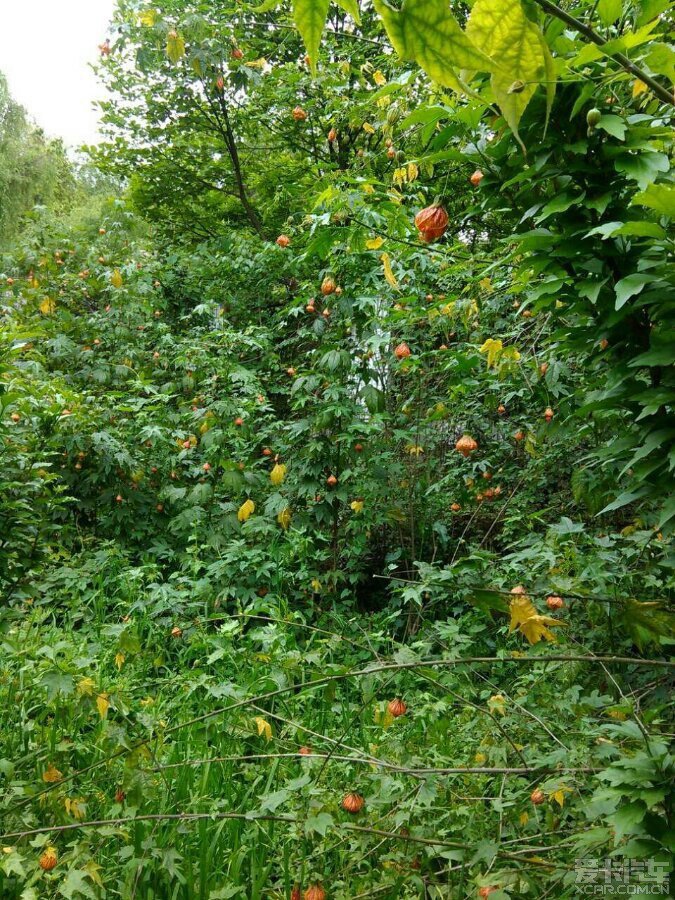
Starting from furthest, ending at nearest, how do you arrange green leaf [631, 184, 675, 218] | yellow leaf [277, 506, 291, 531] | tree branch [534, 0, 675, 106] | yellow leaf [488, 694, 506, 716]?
yellow leaf [277, 506, 291, 531], yellow leaf [488, 694, 506, 716], green leaf [631, 184, 675, 218], tree branch [534, 0, 675, 106]

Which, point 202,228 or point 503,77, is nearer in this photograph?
point 503,77

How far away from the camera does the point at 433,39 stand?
33 cm

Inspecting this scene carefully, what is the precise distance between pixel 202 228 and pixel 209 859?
21.5 feet

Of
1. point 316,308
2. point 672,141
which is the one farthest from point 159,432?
point 672,141

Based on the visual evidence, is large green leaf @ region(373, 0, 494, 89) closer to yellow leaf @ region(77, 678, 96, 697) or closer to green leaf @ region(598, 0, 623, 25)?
green leaf @ region(598, 0, 623, 25)

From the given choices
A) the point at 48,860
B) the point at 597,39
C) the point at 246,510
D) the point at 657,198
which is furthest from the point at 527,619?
the point at 246,510

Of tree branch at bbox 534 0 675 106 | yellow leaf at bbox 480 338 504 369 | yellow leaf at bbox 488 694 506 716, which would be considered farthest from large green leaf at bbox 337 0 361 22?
yellow leaf at bbox 480 338 504 369

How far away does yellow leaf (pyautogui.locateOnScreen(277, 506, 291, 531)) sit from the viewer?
11.4ft

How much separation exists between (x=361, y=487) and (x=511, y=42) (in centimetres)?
326

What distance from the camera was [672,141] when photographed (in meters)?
1.21

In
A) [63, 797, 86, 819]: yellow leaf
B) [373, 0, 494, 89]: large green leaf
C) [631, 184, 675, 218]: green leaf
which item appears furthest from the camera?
[63, 797, 86, 819]: yellow leaf

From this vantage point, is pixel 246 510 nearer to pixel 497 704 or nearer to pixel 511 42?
pixel 497 704

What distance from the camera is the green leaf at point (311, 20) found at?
1.11 ft

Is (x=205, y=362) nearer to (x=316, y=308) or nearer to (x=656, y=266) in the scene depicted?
(x=316, y=308)
